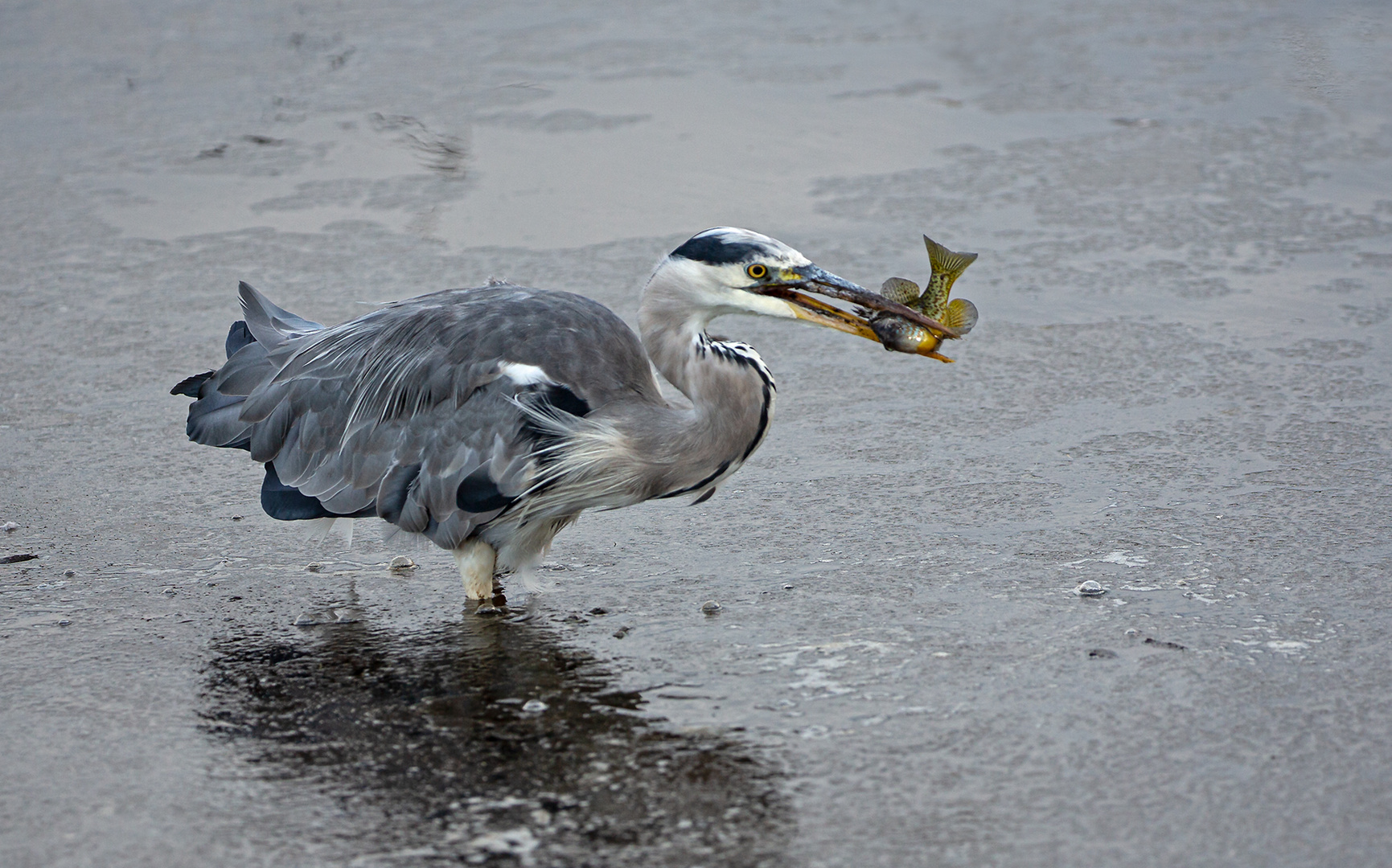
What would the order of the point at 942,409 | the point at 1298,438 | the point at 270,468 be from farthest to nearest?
1. the point at 942,409
2. the point at 1298,438
3. the point at 270,468

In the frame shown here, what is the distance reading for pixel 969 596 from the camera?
4.71m

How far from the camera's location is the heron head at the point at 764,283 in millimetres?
4637

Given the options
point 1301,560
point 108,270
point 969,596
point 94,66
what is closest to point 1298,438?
point 1301,560

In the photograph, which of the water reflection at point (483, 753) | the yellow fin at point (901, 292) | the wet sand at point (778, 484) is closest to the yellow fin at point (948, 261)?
the yellow fin at point (901, 292)

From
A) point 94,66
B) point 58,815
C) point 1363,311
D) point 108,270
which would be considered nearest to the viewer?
point 58,815

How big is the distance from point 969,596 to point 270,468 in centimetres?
229

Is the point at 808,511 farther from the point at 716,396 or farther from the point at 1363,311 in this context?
the point at 1363,311

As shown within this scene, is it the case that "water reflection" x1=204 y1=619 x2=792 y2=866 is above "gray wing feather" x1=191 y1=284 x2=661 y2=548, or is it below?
below

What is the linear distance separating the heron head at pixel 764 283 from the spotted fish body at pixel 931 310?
34 millimetres

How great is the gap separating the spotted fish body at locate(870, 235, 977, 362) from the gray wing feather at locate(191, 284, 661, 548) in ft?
2.56

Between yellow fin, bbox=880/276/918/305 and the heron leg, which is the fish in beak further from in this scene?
the heron leg

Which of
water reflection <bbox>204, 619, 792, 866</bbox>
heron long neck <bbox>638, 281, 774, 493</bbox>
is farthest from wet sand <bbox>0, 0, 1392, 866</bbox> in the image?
heron long neck <bbox>638, 281, 774, 493</bbox>

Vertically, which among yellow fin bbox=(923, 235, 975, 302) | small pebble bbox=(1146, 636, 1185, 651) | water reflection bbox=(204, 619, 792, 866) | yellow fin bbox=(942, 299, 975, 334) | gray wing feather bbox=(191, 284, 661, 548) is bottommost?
water reflection bbox=(204, 619, 792, 866)

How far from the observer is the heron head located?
4.64 meters
